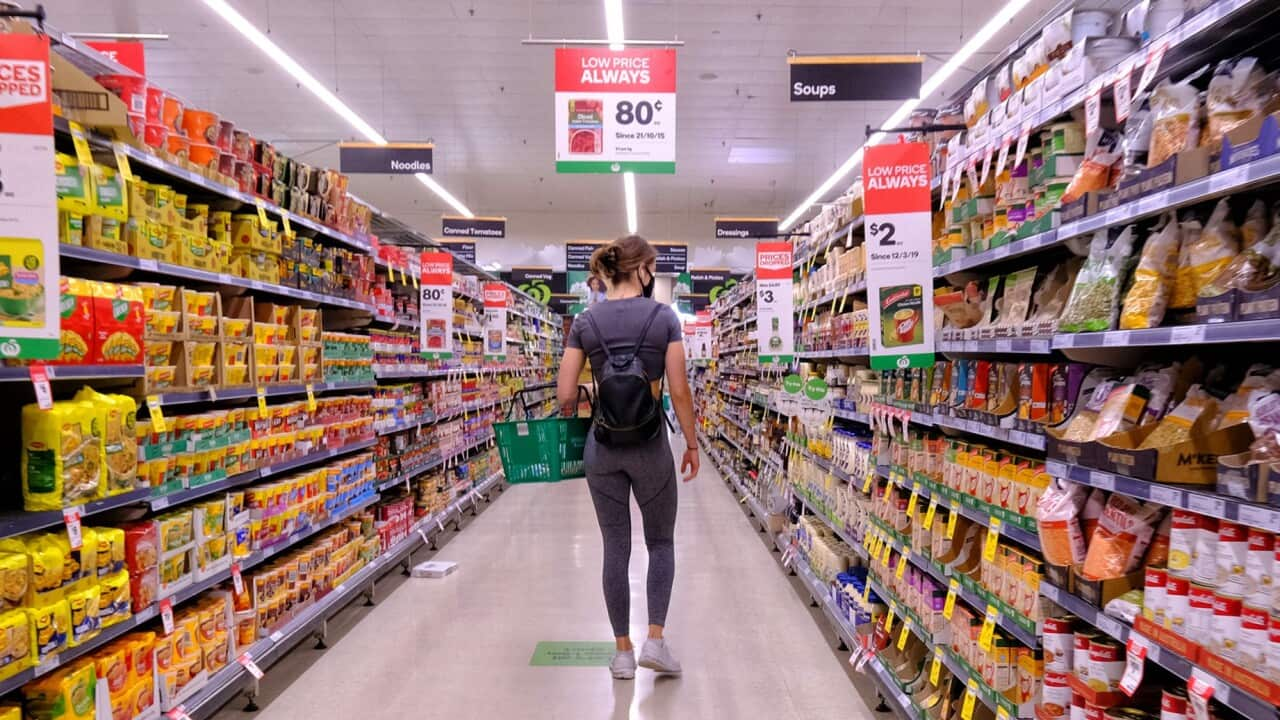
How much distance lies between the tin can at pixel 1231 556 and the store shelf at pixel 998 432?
2.09 ft

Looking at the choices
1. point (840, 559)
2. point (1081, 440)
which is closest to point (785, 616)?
point (840, 559)

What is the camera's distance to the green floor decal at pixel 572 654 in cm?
376

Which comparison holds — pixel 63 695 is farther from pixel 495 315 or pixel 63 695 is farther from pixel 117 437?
pixel 495 315

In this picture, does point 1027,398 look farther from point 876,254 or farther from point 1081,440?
point 876,254

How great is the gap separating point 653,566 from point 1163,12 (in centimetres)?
277

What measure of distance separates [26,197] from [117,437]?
0.93 m

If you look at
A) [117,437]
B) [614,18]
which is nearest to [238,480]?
[117,437]

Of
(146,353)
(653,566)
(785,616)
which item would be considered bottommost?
(785,616)

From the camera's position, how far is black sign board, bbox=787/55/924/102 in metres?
7.56

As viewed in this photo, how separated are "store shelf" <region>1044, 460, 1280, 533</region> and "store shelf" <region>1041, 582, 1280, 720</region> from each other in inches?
11.6

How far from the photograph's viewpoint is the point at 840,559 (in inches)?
168

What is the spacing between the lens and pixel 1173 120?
5.50 feet

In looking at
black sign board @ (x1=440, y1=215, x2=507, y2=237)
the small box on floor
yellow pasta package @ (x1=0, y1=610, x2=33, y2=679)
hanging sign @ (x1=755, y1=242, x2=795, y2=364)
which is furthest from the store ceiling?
yellow pasta package @ (x1=0, y1=610, x2=33, y2=679)

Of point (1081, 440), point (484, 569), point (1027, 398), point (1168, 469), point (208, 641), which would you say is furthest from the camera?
point (484, 569)
